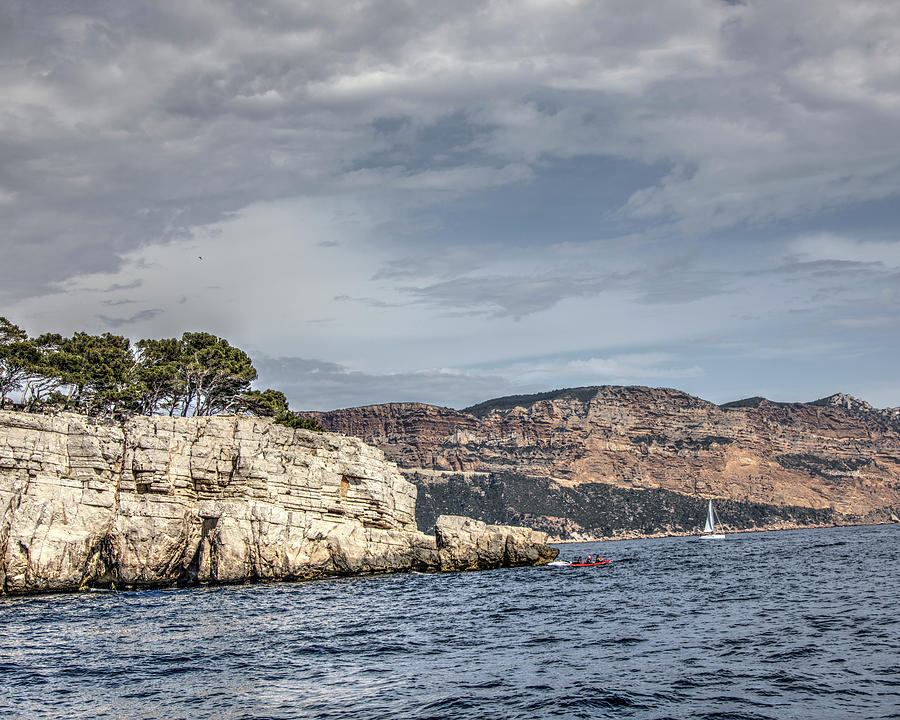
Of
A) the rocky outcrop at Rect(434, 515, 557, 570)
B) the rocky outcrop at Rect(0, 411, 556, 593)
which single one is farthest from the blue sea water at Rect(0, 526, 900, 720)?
the rocky outcrop at Rect(434, 515, 557, 570)

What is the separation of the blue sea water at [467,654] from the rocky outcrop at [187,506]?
6793 mm

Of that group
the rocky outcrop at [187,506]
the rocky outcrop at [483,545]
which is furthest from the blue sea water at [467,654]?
the rocky outcrop at [483,545]

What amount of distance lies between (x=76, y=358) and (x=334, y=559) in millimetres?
32565

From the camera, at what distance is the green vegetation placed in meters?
69.1

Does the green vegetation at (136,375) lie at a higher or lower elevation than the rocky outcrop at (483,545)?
higher

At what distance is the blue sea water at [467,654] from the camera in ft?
63.4

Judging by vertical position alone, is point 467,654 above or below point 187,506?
below

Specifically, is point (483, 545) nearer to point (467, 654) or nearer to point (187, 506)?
point (187, 506)

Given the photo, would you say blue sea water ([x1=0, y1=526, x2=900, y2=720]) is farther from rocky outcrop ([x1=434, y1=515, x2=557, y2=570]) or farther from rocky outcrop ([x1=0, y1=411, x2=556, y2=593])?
rocky outcrop ([x1=434, y1=515, x2=557, y2=570])

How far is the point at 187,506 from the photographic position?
6069 centimetres

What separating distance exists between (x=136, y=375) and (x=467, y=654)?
202ft

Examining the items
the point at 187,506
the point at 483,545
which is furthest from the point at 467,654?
the point at 483,545

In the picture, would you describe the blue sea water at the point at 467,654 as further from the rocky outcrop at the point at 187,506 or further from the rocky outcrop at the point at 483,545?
the rocky outcrop at the point at 483,545

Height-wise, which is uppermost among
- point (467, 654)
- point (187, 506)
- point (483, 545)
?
point (187, 506)
